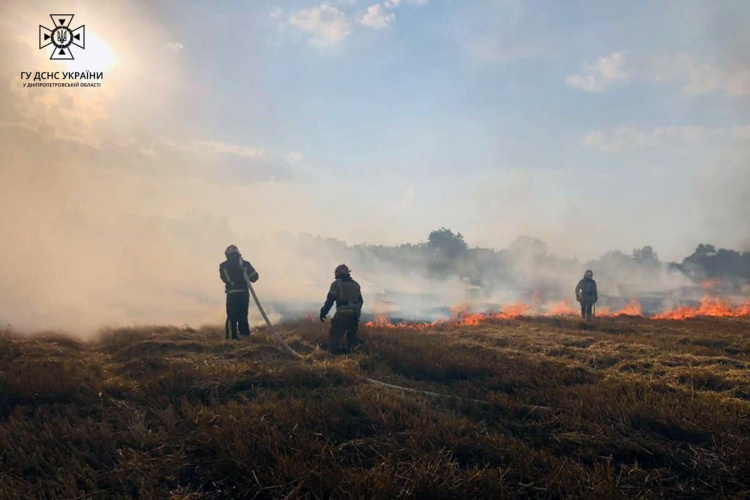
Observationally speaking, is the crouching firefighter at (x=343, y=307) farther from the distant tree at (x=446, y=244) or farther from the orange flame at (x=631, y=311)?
the distant tree at (x=446, y=244)

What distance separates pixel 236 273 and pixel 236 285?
28 cm

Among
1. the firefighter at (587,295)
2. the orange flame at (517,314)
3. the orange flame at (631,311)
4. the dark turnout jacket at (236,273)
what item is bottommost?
the orange flame at (631,311)

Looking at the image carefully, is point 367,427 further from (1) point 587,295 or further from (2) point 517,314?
(2) point 517,314

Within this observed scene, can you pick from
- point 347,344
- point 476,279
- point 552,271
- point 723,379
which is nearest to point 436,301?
point 476,279

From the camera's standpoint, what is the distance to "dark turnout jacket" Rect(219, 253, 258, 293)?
10523 mm

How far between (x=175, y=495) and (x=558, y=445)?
3482 millimetres

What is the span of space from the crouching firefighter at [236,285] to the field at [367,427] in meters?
2.41

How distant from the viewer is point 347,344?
970 centimetres

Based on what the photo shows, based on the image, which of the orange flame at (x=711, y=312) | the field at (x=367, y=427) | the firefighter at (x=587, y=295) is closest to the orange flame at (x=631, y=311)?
the orange flame at (x=711, y=312)

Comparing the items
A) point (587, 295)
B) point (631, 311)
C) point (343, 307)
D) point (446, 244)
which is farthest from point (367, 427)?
point (446, 244)

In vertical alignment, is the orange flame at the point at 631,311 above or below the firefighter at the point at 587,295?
below

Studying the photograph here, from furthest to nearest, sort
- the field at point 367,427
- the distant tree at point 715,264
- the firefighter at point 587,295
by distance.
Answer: the distant tree at point 715,264
the firefighter at point 587,295
the field at point 367,427

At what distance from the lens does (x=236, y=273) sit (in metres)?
10.6

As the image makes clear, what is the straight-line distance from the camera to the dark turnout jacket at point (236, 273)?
34.5 ft
